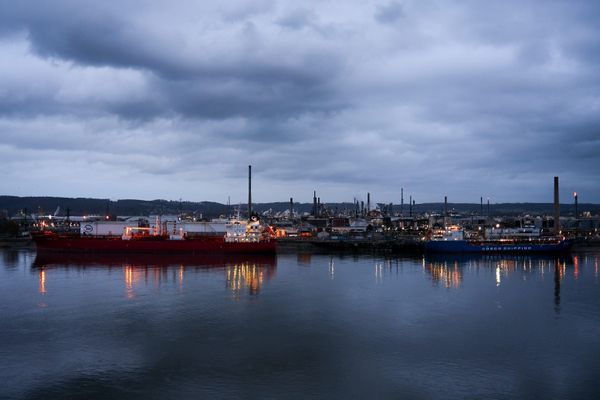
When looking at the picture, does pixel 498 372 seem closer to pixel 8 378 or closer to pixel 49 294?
pixel 8 378

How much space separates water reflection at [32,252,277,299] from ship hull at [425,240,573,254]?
18.3m

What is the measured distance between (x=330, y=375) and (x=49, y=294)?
59.4 ft

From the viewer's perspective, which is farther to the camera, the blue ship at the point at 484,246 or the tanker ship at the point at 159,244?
the blue ship at the point at 484,246

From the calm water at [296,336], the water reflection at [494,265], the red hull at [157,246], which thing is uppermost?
the red hull at [157,246]

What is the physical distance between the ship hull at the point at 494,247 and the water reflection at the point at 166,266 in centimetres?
1828

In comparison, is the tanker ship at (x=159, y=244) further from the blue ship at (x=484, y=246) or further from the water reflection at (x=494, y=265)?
the blue ship at (x=484, y=246)

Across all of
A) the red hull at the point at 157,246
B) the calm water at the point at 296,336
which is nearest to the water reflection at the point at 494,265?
the calm water at the point at 296,336

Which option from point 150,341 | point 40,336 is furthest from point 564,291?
point 40,336

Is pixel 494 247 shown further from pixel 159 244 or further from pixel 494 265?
pixel 159 244

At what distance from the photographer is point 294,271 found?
35.1m

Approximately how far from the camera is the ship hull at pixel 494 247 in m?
50.1

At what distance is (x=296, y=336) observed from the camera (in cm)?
1667

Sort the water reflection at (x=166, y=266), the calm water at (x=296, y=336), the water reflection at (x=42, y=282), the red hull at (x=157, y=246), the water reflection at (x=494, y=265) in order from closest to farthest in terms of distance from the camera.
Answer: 1. the calm water at (x=296, y=336)
2. the water reflection at (x=42, y=282)
3. the water reflection at (x=166, y=266)
4. the water reflection at (x=494, y=265)
5. the red hull at (x=157, y=246)

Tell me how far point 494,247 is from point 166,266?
34.6 m
